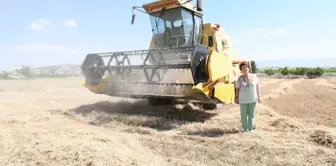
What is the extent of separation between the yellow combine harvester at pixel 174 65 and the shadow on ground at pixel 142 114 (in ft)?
1.20

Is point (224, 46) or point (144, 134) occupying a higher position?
point (224, 46)

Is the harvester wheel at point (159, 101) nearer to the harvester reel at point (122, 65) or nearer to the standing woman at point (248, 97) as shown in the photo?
the harvester reel at point (122, 65)

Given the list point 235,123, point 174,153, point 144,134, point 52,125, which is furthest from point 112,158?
point 235,123

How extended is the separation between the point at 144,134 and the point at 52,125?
1.98m

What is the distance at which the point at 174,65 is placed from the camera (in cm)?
704

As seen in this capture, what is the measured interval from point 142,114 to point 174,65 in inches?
62.6

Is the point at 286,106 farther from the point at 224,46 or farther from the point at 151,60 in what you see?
the point at 151,60

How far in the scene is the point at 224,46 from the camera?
9.75m

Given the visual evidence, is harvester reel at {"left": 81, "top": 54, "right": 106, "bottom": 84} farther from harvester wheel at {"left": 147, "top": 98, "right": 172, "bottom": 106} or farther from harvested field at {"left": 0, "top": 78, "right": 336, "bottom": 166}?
harvester wheel at {"left": 147, "top": 98, "right": 172, "bottom": 106}

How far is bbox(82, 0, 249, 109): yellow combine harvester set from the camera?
6875 millimetres

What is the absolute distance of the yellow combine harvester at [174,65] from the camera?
6.88 m

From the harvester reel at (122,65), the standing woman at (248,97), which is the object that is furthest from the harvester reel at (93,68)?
the standing woman at (248,97)

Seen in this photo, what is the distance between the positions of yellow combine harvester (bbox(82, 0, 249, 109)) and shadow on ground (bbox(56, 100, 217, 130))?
0.37m

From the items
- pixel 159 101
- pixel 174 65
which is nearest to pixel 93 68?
pixel 159 101
